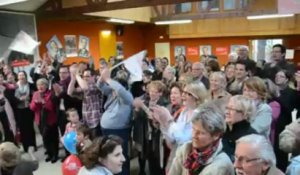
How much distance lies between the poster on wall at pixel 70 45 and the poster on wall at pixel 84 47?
0.68ft

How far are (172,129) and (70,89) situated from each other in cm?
218

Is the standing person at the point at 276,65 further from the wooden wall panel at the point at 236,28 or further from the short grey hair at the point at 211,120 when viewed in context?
the wooden wall panel at the point at 236,28

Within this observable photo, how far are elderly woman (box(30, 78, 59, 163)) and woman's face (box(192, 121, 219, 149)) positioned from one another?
131 inches

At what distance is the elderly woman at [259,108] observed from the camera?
94.5 inches

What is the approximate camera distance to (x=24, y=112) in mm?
4836

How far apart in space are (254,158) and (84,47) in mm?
8813

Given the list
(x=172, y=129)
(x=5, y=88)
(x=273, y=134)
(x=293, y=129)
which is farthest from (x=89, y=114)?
(x=293, y=129)

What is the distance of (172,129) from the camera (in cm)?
238

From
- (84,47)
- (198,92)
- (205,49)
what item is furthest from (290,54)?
(198,92)

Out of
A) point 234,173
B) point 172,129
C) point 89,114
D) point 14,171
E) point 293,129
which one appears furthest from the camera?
point 89,114

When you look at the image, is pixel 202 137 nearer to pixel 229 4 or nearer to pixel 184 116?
pixel 184 116

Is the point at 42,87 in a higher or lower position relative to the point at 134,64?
lower

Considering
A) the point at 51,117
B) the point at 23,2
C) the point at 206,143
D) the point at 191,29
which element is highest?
the point at 23,2

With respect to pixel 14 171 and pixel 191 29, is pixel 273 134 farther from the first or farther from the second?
pixel 191 29
